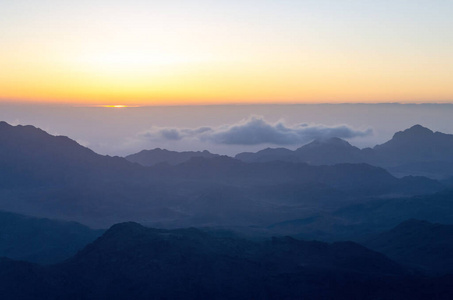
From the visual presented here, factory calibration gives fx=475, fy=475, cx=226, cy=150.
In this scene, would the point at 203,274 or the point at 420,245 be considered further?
the point at 420,245

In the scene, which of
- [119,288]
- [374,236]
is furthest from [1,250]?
[374,236]

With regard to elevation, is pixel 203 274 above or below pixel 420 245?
above

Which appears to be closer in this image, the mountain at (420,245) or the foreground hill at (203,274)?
the foreground hill at (203,274)

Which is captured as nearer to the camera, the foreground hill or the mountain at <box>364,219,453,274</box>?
the foreground hill

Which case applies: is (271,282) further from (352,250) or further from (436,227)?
(436,227)
